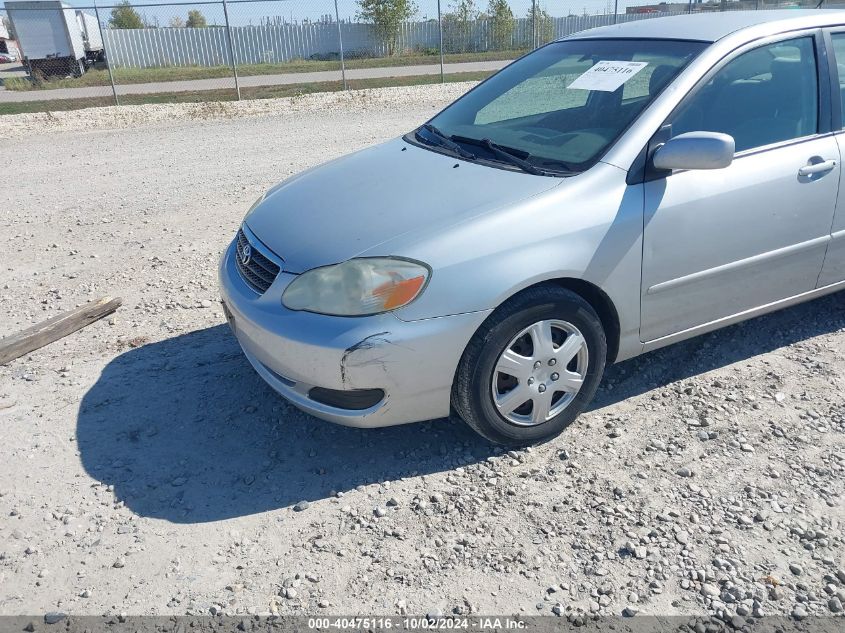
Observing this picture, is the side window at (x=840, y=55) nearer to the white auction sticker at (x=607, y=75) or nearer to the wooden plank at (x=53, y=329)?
the white auction sticker at (x=607, y=75)

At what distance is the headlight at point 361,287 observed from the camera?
283 centimetres

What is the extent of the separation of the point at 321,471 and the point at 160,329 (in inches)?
75.6

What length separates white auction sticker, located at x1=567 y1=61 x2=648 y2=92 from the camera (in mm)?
3626

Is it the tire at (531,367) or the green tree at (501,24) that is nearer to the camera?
the tire at (531,367)

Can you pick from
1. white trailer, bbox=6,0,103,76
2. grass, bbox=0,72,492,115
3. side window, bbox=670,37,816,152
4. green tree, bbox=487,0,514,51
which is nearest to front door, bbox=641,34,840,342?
side window, bbox=670,37,816,152

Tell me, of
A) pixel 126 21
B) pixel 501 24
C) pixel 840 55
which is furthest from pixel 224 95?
pixel 840 55

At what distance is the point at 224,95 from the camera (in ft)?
55.9

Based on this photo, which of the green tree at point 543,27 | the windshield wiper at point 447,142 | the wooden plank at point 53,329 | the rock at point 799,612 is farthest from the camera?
the green tree at point 543,27

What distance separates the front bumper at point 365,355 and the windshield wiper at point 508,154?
817 mm

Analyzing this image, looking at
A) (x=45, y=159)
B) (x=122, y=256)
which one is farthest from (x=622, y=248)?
(x=45, y=159)

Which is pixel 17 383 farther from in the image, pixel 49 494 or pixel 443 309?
pixel 443 309

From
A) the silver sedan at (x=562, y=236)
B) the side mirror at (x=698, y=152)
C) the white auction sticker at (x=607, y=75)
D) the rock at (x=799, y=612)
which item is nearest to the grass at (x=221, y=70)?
the white auction sticker at (x=607, y=75)

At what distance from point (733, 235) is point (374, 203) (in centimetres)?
172

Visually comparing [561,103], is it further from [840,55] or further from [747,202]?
[840,55]
